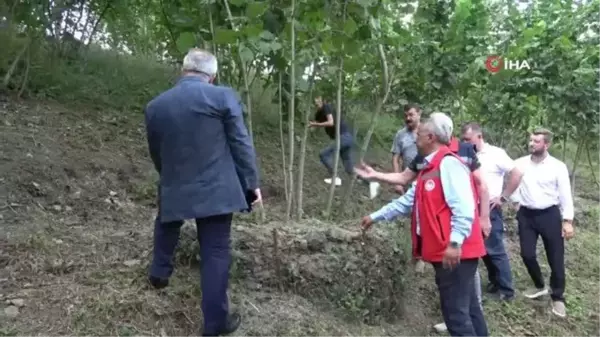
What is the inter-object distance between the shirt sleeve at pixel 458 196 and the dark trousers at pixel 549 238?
2535 mm

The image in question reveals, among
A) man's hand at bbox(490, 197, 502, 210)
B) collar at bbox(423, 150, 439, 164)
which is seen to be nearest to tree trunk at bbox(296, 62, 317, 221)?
man's hand at bbox(490, 197, 502, 210)

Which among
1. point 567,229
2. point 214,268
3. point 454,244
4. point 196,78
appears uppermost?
point 196,78

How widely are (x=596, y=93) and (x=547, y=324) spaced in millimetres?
4732

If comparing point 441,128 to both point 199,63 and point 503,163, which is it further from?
point 503,163

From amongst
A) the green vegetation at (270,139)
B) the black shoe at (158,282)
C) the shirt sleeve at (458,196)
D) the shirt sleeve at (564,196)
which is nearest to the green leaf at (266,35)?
the green vegetation at (270,139)

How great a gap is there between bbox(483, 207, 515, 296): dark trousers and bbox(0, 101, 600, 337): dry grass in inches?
8.9

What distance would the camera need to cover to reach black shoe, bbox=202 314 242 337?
162 inches

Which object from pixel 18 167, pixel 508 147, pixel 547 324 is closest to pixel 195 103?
pixel 18 167

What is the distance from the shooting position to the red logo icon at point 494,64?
29.6 feet

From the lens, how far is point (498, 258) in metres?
6.19

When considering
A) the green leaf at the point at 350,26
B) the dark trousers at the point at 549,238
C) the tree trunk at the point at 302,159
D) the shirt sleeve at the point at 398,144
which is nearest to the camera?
the green leaf at the point at 350,26

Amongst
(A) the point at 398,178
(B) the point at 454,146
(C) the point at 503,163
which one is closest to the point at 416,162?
(A) the point at 398,178

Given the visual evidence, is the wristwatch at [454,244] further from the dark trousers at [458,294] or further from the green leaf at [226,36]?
the green leaf at [226,36]

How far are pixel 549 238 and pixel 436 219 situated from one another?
269 cm
